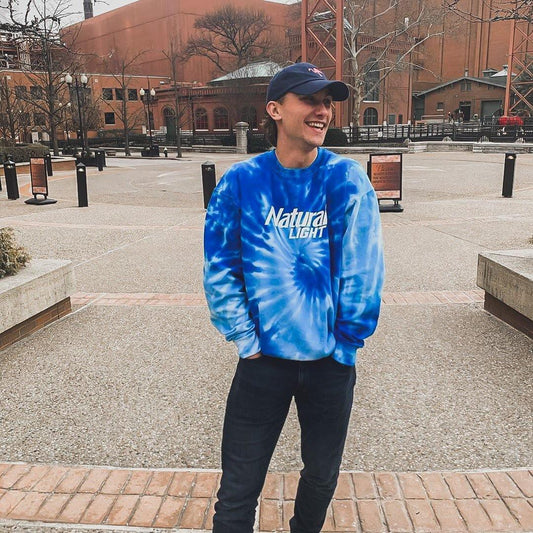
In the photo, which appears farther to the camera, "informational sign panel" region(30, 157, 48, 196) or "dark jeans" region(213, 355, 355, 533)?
"informational sign panel" region(30, 157, 48, 196)

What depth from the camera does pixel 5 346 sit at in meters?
4.68

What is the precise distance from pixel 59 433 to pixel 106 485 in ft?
2.40

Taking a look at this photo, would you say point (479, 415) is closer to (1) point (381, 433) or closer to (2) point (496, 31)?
(1) point (381, 433)

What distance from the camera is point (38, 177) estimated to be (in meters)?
14.2

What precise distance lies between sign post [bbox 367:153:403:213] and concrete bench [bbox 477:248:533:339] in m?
6.68

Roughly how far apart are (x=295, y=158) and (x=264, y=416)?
93cm

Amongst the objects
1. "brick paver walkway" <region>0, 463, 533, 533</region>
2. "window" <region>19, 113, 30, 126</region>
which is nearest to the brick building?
"window" <region>19, 113, 30, 126</region>

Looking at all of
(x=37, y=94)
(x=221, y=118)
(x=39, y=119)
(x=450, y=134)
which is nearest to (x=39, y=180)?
(x=37, y=94)

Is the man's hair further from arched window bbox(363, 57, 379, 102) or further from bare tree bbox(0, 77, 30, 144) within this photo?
arched window bbox(363, 57, 379, 102)

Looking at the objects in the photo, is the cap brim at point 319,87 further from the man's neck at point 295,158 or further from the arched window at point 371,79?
the arched window at point 371,79

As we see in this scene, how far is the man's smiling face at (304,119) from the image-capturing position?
1.97 m

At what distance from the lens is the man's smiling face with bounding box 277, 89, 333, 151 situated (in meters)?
1.97

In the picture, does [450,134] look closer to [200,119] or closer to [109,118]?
[200,119]

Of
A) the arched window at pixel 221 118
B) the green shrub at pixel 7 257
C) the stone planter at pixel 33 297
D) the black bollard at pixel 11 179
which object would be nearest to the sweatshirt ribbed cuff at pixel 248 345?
the stone planter at pixel 33 297
